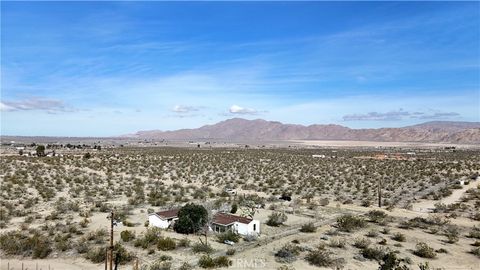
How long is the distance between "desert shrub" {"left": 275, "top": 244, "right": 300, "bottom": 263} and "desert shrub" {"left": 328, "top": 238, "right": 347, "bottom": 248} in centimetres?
207

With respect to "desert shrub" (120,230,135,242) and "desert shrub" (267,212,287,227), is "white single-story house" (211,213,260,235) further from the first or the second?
"desert shrub" (120,230,135,242)

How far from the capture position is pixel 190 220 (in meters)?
22.2

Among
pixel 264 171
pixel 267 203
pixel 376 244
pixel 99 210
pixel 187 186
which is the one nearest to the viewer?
pixel 376 244

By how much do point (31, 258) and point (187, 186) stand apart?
22.2m

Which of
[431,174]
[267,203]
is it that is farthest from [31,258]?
[431,174]

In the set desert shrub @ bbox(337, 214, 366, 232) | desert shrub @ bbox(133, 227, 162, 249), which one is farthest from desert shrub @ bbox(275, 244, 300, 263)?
desert shrub @ bbox(133, 227, 162, 249)

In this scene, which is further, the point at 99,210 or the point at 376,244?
the point at 99,210

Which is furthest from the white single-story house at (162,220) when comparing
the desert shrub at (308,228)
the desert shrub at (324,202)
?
the desert shrub at (324,202)

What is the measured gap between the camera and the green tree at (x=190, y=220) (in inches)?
875

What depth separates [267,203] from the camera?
3231 cm

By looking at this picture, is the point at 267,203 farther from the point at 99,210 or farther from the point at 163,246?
the point at 163,246

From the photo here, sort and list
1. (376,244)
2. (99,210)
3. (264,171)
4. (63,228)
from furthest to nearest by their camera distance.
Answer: (264,171)
(99,210)
(63,228)
(376,244)

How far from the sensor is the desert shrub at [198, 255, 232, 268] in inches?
663

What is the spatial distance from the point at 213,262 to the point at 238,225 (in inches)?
202
